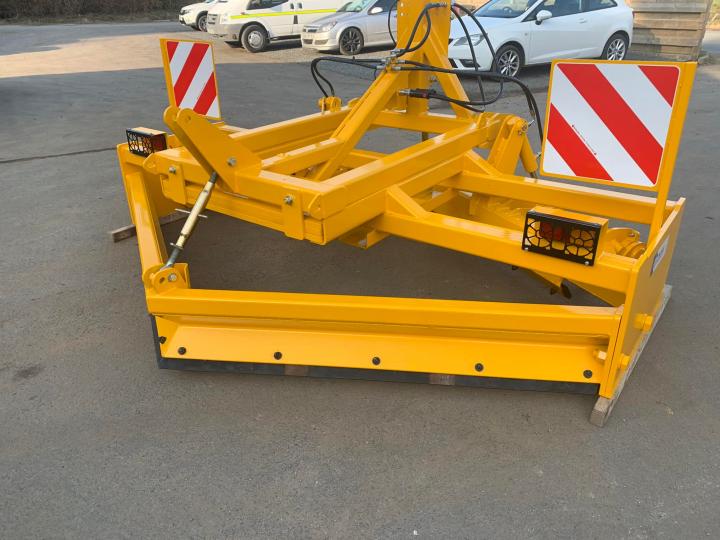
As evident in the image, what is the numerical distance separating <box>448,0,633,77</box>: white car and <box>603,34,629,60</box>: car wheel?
26mm

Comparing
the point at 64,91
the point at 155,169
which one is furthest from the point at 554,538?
the point at 64,91

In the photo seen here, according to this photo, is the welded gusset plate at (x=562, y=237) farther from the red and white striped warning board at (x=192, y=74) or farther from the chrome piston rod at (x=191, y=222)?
the red and white striped warning board at (x=192, y=74)

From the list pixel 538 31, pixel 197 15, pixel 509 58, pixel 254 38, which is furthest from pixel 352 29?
pixel 197 15

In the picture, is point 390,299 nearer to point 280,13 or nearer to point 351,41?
point 351,41

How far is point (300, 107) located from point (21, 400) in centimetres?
688

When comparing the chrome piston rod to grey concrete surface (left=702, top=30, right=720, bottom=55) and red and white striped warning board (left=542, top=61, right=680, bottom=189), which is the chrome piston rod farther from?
grey concrete surface (left=702, top=30, right=720, bottom=55)

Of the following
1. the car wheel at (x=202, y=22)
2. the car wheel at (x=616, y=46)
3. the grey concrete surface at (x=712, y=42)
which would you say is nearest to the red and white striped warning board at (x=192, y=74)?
the car wheel at (x=616, y=46)

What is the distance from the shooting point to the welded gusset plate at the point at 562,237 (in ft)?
7.22

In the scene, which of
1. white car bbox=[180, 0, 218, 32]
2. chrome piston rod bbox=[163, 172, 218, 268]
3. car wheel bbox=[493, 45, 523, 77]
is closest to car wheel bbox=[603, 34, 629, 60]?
car wheel bbox=[493, 45, 523, 77]

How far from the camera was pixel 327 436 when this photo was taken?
2363 mm

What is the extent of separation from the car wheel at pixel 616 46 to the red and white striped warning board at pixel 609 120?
953 centimetres

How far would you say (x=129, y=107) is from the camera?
877 cm

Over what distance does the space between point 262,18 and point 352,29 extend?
2945 mm

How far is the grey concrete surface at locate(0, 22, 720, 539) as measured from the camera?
6.56 feet
